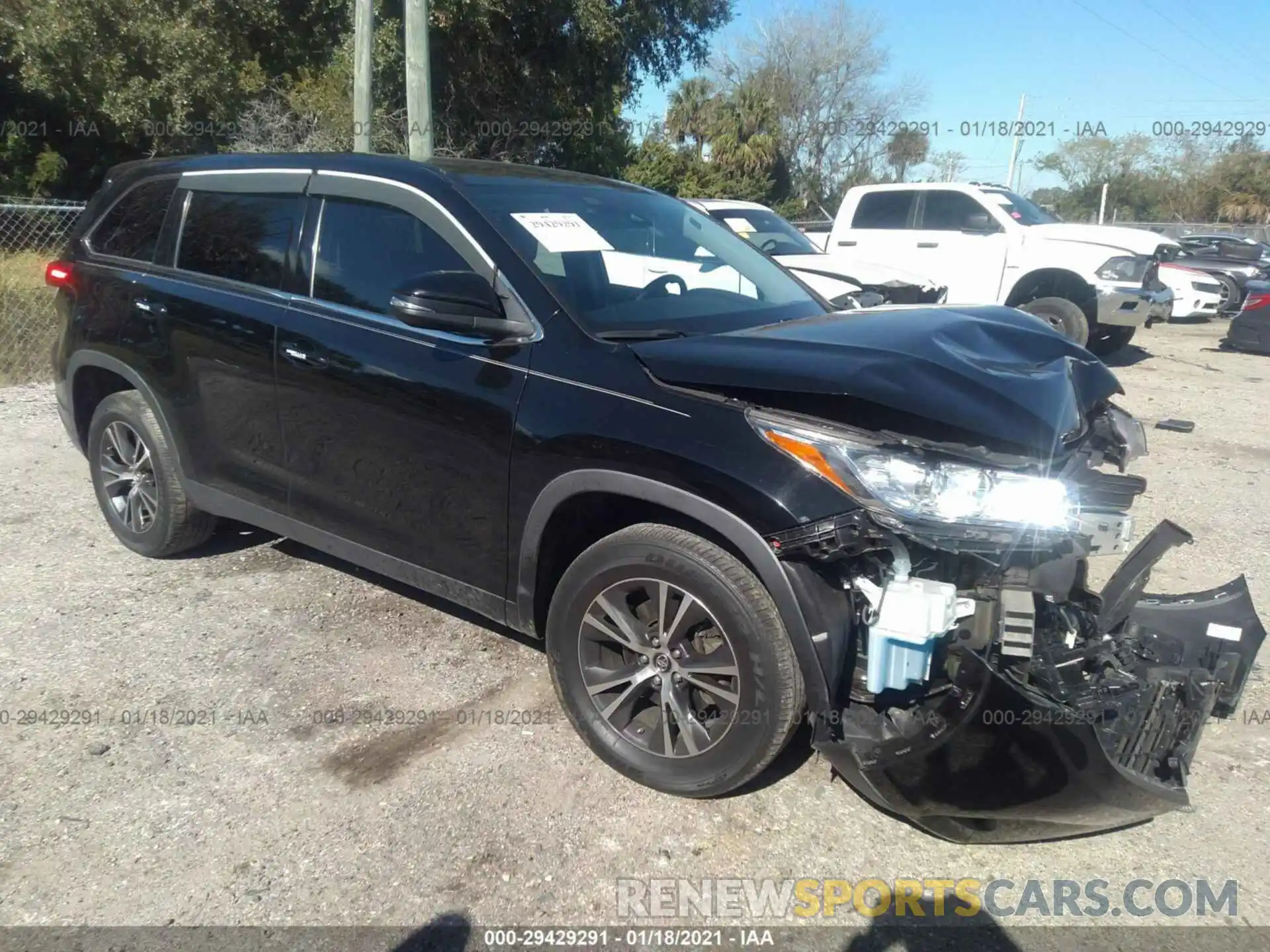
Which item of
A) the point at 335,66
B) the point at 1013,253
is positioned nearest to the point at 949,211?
the point at 1013,253

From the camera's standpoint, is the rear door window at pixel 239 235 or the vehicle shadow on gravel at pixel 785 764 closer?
the vehicle shadow on gravel at pixel 785 764

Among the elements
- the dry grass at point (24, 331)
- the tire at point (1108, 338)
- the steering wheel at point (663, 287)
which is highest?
the steering wheel at point (663, 287)

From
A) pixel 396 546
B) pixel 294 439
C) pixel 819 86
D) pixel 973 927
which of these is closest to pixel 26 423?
pixel 294 439

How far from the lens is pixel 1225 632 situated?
3262 mm

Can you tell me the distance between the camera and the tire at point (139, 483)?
4.57 m

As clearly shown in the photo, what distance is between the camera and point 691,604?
286cm

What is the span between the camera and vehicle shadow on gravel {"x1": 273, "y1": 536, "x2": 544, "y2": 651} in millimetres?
4207

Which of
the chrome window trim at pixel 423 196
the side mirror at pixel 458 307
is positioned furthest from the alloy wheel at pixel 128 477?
the side mirror at pixel 458 307

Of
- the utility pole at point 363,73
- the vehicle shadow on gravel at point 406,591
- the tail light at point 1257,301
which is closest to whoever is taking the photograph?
the vehicle shadow on gravel at point 406,591

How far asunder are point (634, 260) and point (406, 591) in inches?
75.7

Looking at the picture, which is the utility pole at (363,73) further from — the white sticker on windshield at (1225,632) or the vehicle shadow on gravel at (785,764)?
the white sticker on windshield at (1225,632)

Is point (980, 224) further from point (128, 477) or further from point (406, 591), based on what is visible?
point (128, 477)

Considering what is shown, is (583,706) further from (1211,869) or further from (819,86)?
(819,86)

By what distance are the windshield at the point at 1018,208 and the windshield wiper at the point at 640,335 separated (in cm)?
948
